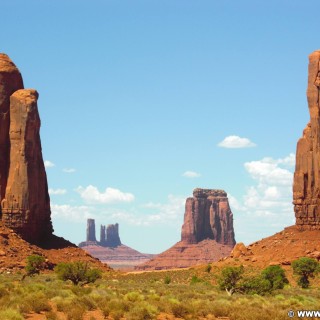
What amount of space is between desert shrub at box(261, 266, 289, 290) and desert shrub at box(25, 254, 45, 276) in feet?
67.3

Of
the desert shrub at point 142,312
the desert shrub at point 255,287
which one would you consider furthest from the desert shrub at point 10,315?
the desert shrub at point 255,287

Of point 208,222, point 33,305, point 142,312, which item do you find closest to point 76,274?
point 33,305

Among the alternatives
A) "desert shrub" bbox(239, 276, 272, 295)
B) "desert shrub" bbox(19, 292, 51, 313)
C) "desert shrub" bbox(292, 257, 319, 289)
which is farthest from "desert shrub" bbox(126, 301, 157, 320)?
"desert shrub" bbox(292, 257, 319, 289)

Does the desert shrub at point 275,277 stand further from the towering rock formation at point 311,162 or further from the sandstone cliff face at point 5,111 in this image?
the sandstone cliff face at point 5,111

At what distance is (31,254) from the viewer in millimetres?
73625

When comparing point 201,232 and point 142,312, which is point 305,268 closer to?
point 142,312

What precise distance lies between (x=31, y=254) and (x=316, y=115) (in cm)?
3467

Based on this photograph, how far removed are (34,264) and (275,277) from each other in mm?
22606

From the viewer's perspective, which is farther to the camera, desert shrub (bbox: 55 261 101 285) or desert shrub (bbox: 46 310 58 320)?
desert shrub (bbox: 55 261 101 285)

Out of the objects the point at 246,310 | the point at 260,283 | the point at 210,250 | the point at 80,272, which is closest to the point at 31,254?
the point at 80,272

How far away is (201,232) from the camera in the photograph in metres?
194

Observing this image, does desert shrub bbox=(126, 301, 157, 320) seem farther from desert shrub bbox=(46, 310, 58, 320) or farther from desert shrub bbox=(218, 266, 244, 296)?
desert shrub bbox=(218, 266, 244, 296)

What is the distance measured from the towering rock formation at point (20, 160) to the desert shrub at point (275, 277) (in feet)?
93.7

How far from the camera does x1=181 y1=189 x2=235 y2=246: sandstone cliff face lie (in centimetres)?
19200
